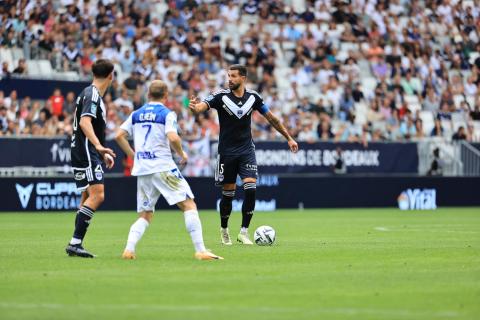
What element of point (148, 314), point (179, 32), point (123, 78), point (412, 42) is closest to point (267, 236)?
point (148, 314)

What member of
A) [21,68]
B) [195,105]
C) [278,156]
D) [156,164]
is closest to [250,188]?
[195,105]

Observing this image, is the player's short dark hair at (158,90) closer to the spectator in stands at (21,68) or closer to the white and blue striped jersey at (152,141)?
the white and blue striped jersey at (152,141)

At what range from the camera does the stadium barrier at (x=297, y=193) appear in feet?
95.0

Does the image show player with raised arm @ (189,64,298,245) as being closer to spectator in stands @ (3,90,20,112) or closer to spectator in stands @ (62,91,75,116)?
spectator in stands @ (3,90,20,112)

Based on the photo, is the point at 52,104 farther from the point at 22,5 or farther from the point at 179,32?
the point at 179,32

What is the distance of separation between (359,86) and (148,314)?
1150 inches

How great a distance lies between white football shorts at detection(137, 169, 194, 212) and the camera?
12578mm

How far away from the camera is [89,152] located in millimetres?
13188

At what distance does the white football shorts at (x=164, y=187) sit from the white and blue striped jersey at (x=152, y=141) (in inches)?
3.3

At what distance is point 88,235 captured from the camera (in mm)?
18578

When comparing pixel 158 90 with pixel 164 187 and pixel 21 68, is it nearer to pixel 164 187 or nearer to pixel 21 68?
pixel 164 187

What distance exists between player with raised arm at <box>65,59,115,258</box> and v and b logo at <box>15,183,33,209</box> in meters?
15.9

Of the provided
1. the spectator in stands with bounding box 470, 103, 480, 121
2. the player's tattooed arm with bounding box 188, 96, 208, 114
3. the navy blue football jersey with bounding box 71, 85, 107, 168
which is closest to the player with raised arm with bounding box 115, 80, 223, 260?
the navy blue football jersey with bounding box 71, 85, 107, 168

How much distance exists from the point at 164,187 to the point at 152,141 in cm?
58
